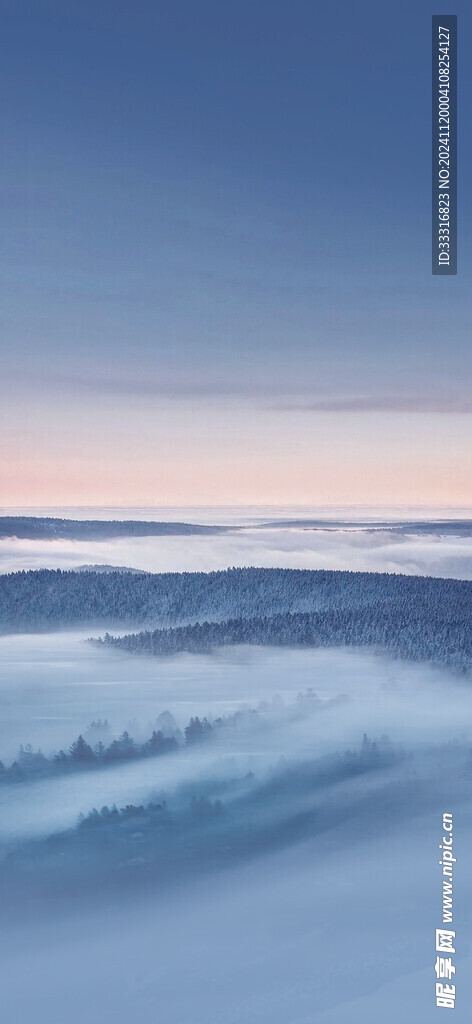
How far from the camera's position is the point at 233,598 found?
1477cm

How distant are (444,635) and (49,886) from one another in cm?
836

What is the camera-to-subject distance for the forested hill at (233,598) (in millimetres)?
14289

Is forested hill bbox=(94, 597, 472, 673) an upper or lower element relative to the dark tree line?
lower

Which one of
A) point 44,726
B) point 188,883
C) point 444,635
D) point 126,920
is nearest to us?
point 126,920

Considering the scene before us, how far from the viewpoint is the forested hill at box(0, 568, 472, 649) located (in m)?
Answer: 14.3

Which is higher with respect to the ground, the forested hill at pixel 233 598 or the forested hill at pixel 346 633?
the forested hill at pixel 233 598

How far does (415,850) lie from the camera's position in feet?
36.6

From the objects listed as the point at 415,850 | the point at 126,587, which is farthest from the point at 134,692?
the point at 415,850

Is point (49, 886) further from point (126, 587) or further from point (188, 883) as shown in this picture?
point (126, 587)

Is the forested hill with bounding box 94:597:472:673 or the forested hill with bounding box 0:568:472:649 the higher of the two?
the forested hill with bounding box 0:568:472:649

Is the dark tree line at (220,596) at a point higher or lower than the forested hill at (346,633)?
higher

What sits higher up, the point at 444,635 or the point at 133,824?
the point at 444,635

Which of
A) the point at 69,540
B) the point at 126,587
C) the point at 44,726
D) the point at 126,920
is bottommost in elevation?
the point at 126,920

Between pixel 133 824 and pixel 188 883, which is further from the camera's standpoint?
pixel 133 824
